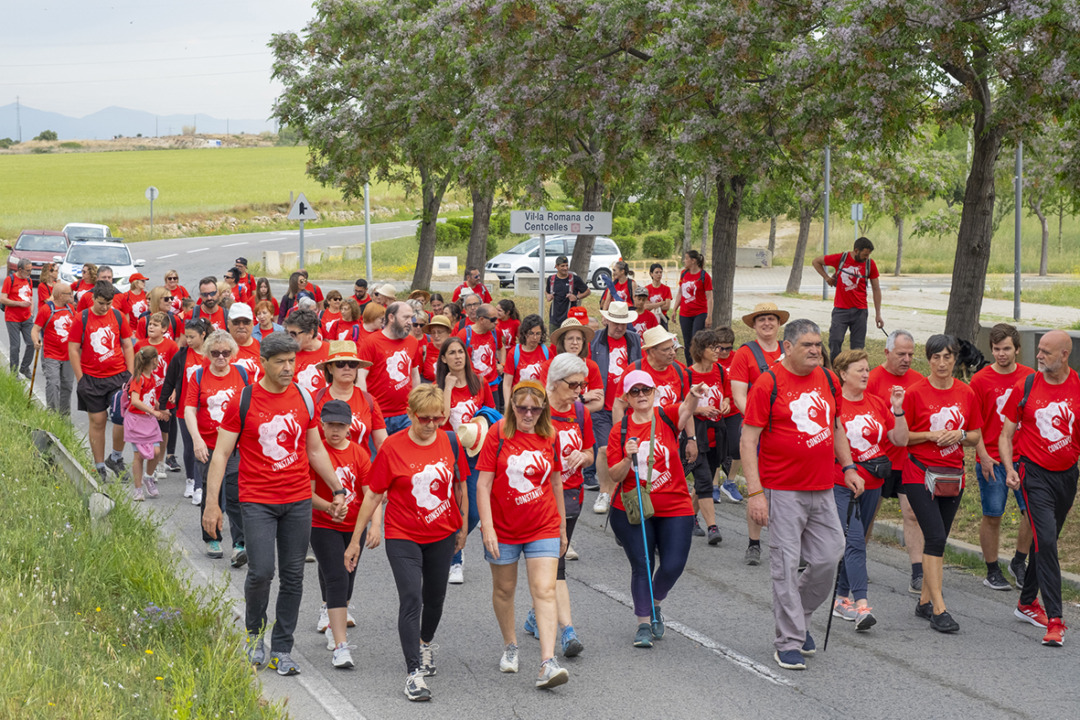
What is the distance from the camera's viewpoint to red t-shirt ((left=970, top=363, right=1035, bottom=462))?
27.2ft

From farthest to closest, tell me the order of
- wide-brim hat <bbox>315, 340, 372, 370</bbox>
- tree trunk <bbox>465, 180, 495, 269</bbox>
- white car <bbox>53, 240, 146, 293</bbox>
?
white car <bbox>53, 240, 146, 293</bbox>, tree trunk <bbox>465, 180, 495, 269</bbox>, wide-brim hat <bbox>315, 340, 372, 370</bbox>

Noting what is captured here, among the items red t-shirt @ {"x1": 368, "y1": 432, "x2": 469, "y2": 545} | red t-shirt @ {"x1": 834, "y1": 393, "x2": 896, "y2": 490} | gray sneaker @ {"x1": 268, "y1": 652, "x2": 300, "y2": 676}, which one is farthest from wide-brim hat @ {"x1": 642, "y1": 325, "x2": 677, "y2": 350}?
gray sneaker @ {"x1": 268, "y1": 652, "x2": 300, "y2": 676}

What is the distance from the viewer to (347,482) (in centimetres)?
713

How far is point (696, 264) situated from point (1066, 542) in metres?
7.96

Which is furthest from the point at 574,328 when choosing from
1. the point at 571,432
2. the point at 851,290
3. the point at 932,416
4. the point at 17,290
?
the point at 17,290

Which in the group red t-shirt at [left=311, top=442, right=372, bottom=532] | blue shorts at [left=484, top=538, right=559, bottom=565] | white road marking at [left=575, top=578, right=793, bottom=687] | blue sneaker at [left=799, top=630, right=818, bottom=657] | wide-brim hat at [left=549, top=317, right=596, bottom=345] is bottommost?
white road marking at [left=575, top=578, right=793, bottom=687]

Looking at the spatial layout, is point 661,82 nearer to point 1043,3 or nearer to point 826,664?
point 1043,3

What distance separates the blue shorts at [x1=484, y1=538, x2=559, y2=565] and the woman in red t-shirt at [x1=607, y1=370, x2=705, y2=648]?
813mm

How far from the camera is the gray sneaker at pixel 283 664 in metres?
6.71

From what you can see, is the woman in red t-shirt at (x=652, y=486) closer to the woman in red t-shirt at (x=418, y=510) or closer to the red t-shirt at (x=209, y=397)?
the woman in red t-shirt at (x=418, y=510)

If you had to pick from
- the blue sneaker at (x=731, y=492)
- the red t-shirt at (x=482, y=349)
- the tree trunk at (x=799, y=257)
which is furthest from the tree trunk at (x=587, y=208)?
the tree trunk at (x=799, y=257)

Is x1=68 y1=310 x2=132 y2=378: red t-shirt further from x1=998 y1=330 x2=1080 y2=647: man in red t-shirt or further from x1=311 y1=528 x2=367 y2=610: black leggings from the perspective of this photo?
x1=998 y1=330 x2=1080 y2=647: man in red t-shirt

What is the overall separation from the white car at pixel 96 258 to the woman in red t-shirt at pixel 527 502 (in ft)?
80.0

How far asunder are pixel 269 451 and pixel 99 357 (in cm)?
612
